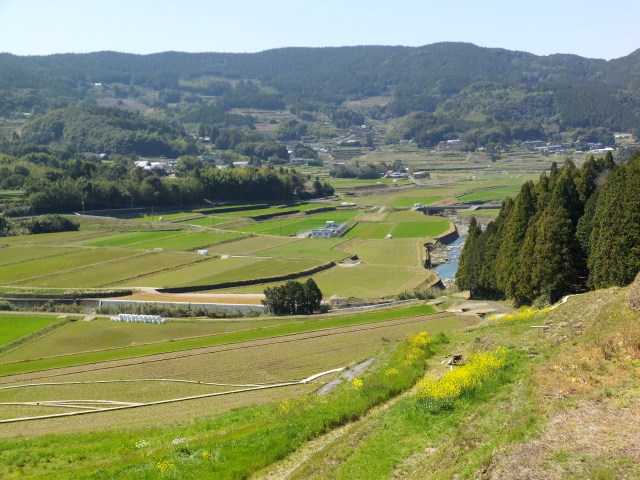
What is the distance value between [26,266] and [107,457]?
52.7 meters

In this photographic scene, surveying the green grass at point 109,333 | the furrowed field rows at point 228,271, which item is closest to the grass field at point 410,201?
the furrowed field rows at point 228,271

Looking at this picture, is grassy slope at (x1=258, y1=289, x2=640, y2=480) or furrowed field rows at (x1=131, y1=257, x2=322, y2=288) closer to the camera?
grassy slope at (x1=258, y1=289, x2=640, y2=480)

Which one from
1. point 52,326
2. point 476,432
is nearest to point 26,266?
point 52,326

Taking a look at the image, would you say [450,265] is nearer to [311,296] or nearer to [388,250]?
[388,250]

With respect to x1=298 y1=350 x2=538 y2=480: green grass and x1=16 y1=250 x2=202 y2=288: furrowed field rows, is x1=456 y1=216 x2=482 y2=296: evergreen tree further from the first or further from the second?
x1=298 y1=350 x2=538 y2=480: green grass

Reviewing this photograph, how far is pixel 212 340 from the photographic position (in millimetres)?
38969

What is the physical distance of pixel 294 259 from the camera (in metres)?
71.3

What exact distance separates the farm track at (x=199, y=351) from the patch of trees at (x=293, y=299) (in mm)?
9608

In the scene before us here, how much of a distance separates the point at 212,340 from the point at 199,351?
329 centimetres

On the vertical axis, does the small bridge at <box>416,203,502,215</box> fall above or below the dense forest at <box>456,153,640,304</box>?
below

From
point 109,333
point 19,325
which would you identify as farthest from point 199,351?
point 19,325

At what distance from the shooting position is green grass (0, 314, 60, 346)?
42.6 meters

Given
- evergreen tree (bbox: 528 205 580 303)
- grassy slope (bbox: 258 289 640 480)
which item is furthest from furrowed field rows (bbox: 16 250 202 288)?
grassy slope (bbox: 258 289 640 480)

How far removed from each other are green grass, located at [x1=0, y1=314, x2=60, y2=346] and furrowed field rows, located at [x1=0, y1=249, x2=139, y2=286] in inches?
556
